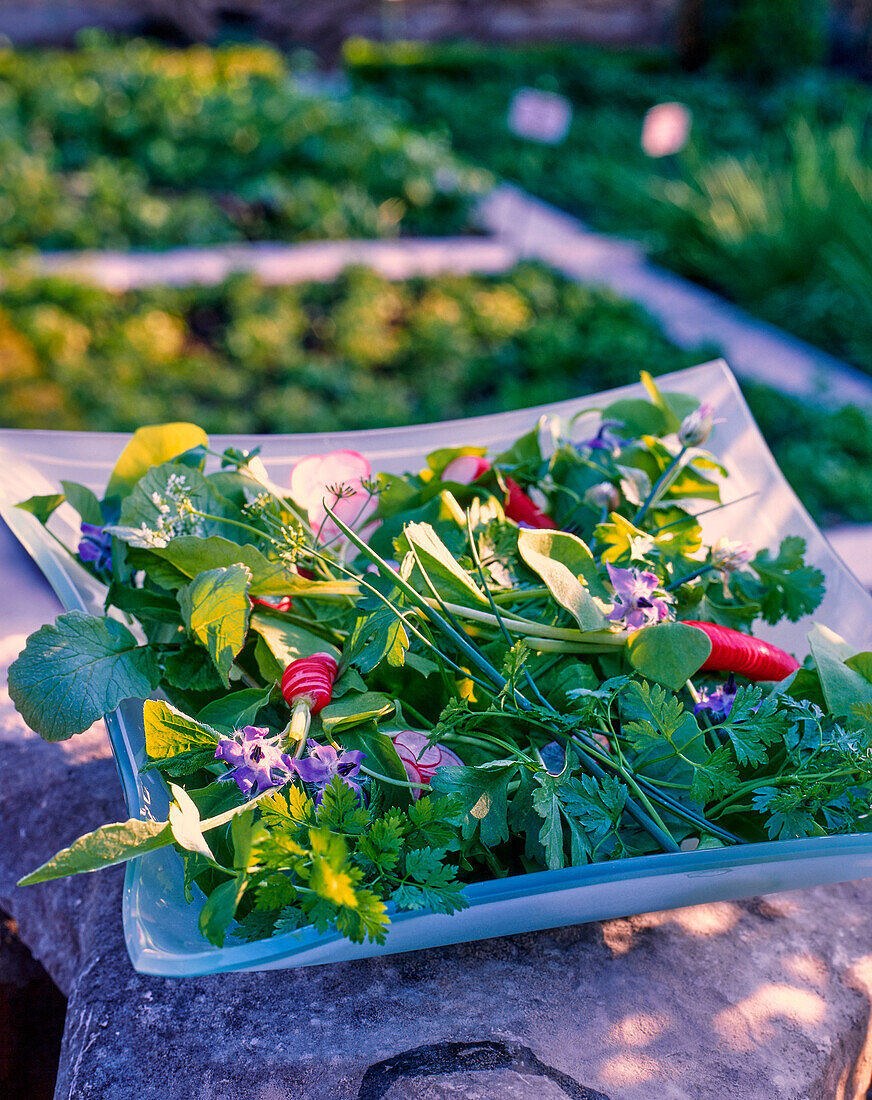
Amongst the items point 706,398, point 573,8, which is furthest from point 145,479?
point 573,8

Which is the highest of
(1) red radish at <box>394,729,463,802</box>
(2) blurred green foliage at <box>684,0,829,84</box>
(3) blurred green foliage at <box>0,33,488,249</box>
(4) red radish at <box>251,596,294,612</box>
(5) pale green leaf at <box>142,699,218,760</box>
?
(2) blurred green foliage at <box>684,0,829,84</box>

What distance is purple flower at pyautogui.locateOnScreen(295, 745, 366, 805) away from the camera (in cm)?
54

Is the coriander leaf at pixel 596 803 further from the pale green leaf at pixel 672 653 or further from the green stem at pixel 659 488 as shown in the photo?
the green stem at pixel 659 488

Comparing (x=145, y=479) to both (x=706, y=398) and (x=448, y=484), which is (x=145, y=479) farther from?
(x=706, y=398)

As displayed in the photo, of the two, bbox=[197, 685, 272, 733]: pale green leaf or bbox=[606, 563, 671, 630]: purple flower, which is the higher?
bbox=[606, 563, 671, 630]: purple flower

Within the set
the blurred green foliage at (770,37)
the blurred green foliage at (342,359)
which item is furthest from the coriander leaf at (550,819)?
the blurred green foliage at (770,37)

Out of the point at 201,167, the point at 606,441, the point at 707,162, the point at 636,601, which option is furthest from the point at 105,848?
the point at 707,162

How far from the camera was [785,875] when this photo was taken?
56cm

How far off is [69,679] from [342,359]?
2233 millimetres

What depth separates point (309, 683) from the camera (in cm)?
59

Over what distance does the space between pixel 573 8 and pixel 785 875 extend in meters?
11.2

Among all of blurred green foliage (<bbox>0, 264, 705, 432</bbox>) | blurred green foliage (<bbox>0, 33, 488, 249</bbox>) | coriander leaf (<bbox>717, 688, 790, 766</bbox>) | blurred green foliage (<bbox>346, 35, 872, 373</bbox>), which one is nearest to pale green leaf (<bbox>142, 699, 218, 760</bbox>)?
coriander leaf (<bbox>717, 688, 790, 766</bbox>)

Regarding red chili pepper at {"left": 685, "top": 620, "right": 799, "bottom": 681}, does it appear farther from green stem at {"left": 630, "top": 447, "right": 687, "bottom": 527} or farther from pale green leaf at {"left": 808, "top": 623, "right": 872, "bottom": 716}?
green stem at {"left": 630, "top": 447, "right": 687, "bottom": 527}

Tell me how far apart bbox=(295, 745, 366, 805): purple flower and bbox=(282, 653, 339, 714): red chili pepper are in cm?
4
